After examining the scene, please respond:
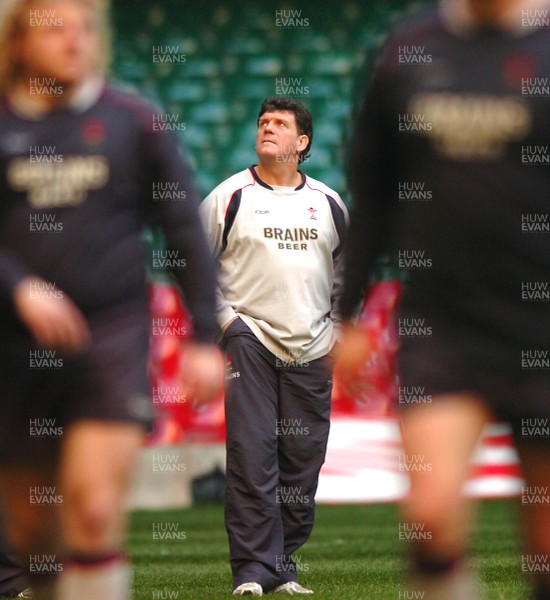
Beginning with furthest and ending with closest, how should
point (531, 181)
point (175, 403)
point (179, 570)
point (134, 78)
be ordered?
point (134, 78)
point (175, 403)
point (179, 570)
point (531, 181)

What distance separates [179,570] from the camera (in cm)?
859

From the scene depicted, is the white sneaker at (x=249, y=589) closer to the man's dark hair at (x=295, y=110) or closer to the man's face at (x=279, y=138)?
the man's face at (x=279, y=138)

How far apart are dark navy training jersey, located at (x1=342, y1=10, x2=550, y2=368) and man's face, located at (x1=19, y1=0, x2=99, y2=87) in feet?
2.73

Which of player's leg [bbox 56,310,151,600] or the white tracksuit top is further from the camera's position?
the white tracksuit top

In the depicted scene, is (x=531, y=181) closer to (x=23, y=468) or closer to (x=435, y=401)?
(x=435, y=401)

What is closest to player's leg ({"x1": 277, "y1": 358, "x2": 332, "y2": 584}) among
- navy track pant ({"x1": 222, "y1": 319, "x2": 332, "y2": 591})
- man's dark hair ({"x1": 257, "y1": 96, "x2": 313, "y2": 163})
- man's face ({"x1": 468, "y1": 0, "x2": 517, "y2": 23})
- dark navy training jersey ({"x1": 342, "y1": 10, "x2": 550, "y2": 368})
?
navy track pant ({"x1": 222, "y1": 319, "x2": 332, "y2": 591})

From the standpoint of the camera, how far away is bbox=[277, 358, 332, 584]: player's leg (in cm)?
754

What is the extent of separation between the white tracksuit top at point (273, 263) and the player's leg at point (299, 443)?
0.10 m

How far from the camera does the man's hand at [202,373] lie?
13.8 feet

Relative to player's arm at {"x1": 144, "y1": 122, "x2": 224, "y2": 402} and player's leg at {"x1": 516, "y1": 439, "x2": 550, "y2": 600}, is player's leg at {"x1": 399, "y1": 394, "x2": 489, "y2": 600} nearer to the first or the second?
player's leg at {"x1": 516, "y1": 439, "x2": 550, "y2": 600}

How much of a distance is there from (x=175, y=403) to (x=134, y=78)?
4430mm

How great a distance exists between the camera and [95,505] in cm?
411

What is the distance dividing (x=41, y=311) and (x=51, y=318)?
0.11 ft

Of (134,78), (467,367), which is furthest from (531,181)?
(134,78)
